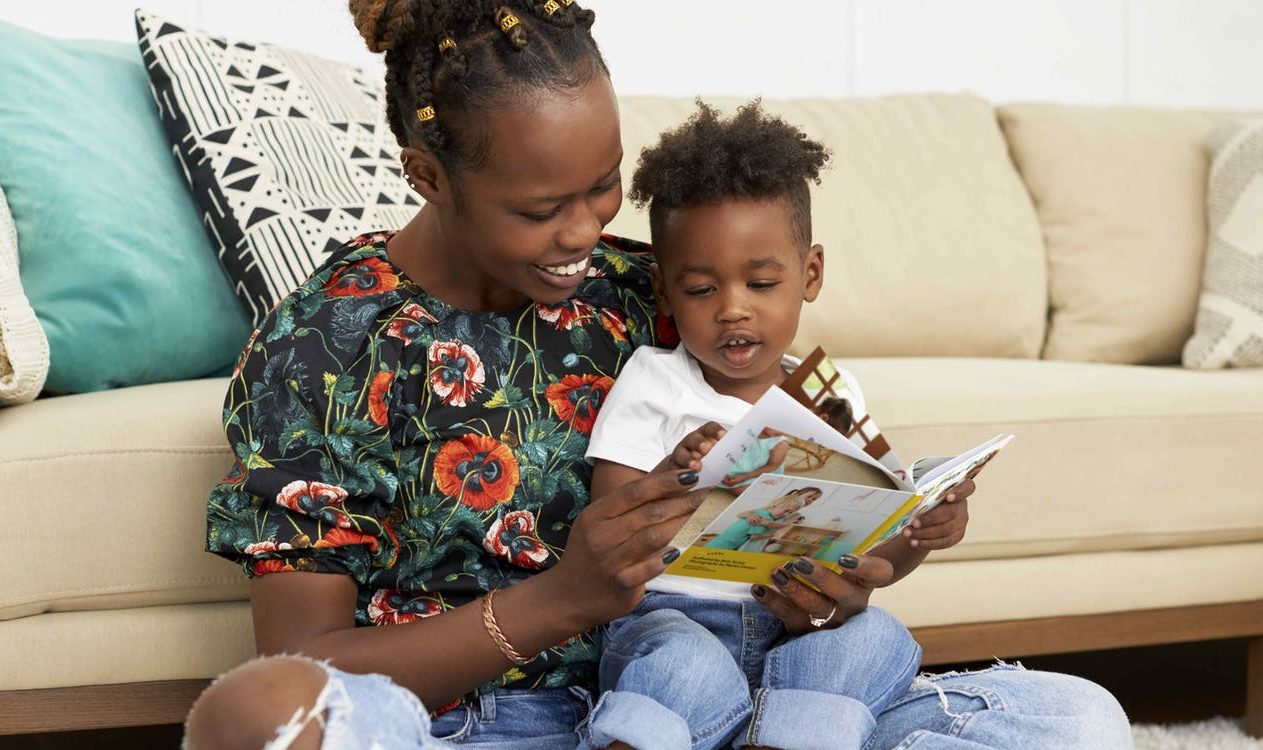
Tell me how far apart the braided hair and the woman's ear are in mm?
11

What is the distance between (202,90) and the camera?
207cm

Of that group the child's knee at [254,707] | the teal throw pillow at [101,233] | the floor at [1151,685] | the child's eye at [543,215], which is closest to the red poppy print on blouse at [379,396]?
the child's eye at [543,215]

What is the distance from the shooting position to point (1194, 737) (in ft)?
6.77

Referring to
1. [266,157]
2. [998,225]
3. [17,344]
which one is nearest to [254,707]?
[17,344]

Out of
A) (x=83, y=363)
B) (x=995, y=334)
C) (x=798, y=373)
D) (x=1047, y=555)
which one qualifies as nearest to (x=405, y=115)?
(x=798, y=373)

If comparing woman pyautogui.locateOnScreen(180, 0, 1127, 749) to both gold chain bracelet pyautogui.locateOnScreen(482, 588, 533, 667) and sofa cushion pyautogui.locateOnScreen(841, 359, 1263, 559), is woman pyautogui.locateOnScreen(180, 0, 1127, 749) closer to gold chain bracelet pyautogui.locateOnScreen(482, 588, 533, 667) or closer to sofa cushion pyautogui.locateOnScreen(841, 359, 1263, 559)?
gold chain bracelet pyautogui.locateOnScreen(482, 588, 533, 667)

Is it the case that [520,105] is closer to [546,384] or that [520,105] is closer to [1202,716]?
[546,384]

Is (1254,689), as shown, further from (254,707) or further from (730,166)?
(254,707)

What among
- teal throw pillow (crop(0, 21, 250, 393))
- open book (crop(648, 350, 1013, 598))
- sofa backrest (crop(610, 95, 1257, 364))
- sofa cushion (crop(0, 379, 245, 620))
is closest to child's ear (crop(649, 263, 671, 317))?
open book (crop(648, 350, 1013, 598))

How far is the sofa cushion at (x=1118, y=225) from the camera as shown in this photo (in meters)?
2.64

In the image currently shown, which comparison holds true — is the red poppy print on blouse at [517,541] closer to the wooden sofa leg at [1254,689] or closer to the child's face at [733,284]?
the child's face at [733,284]

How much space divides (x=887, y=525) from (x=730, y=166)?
47 centimetres

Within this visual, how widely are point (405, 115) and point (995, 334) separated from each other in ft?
5.20

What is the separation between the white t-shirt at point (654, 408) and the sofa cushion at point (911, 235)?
3.28 ft
